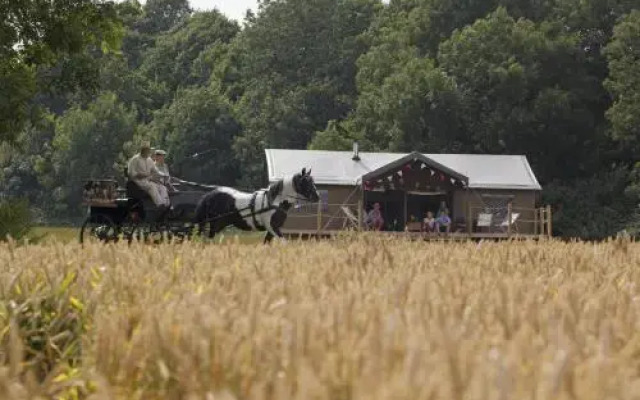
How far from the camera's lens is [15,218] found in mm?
24031

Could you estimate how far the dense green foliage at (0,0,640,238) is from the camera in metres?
72.5

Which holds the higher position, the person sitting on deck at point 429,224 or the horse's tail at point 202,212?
the horse's tail at point 202,212

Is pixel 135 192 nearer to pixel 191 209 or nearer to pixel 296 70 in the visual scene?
pixel 191 209

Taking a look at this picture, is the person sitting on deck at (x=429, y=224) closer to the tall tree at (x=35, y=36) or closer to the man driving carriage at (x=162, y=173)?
the tall tree at (x=35, y=36)

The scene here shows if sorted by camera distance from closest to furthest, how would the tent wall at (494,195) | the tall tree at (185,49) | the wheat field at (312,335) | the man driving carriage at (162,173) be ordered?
the wheat field at (312,335)
the man driving carriage at (162,173)
the tent wall at (494,195)
the tall tree at (185,49)

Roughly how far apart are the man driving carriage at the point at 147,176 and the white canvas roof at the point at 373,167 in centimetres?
3417

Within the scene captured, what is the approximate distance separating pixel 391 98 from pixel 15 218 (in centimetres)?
5636

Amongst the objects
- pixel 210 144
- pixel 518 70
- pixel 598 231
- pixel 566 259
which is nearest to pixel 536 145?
pixel 518 70

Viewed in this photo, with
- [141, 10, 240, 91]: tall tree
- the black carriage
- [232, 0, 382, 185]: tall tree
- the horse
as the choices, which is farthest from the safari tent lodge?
[141, 10, 240, 91]: tall tree

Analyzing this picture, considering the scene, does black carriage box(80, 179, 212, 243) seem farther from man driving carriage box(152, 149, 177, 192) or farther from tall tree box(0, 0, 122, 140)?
tall tree box(0, 0, 122, 140)

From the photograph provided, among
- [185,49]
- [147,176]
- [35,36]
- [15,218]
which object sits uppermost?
[185,49]

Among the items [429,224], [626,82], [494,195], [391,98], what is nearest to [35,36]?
[429,224]

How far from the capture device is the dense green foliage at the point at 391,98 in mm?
72500

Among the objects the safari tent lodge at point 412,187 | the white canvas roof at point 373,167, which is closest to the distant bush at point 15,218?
the safari tent lodge at point 412,187
